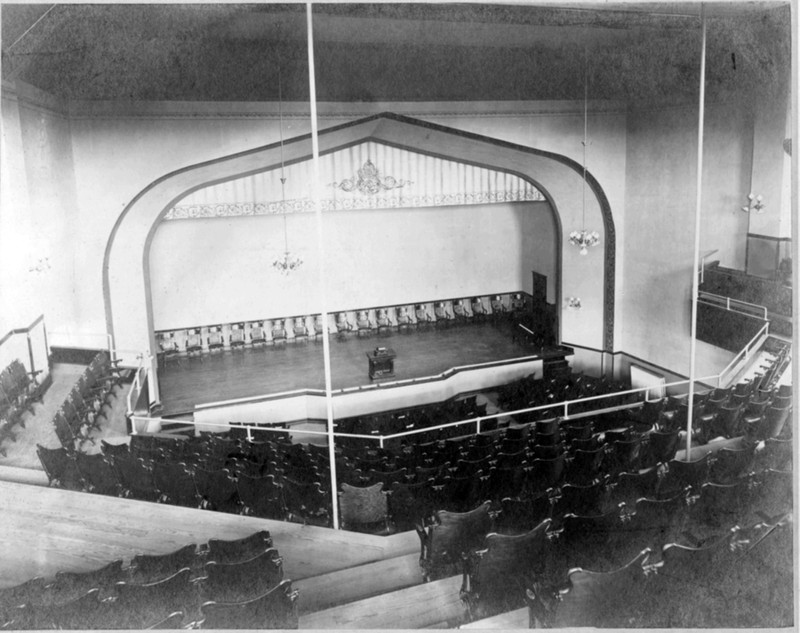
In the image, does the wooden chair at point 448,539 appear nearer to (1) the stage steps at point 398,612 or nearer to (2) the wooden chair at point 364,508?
(1) the stage steps at point 398,612

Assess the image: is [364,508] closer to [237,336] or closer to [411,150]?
[411,150]

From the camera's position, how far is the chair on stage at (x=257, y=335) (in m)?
19.4

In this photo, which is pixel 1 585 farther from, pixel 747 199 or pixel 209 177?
pixel 747 199

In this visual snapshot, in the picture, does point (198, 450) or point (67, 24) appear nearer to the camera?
point (67, 24)

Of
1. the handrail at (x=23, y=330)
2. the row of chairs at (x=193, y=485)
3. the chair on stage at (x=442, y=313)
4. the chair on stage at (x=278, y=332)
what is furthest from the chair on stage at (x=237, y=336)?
the row of chairs at (x=193, y=485)

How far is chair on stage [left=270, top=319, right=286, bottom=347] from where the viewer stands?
1962cm

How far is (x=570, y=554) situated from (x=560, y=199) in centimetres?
1391

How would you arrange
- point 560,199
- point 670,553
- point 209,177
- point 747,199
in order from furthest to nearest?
1. point 560,199
2. point 209,177
3. point 747,199
4. point 670,553

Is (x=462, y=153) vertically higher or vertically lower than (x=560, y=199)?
higher

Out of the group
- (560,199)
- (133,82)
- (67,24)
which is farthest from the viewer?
(560,199)

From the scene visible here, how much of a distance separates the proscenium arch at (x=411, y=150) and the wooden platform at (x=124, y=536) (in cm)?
784

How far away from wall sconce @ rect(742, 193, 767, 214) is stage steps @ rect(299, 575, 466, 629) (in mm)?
11971

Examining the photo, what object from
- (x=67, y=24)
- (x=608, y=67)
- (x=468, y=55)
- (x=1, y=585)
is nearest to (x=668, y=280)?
(x=608, y=67)

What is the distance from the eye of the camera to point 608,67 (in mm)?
14555
